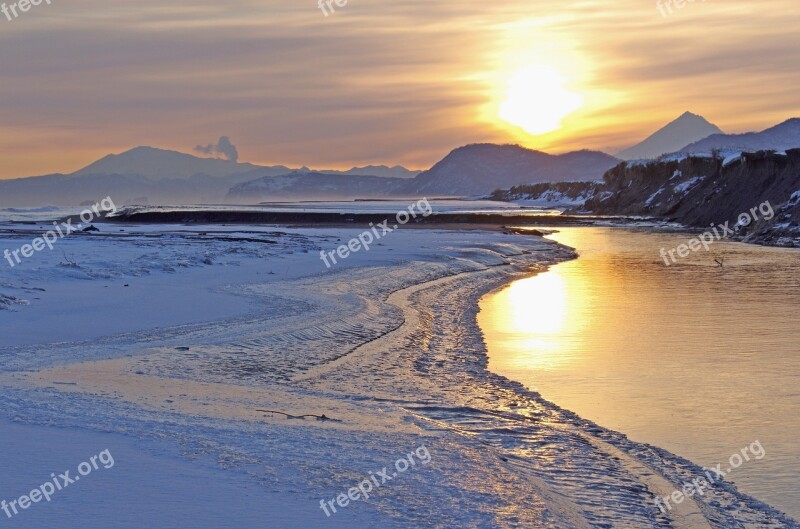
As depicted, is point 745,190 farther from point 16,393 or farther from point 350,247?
point 16,393

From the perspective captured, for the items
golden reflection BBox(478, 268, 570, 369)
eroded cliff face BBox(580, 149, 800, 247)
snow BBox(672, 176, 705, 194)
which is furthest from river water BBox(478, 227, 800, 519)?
snow BBox(672, 176, 705, 194)

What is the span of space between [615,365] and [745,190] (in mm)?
55421

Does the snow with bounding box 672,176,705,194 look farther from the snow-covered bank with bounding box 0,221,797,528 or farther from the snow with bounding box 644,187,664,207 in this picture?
the snow-covered bank with bounding box 0,221,797,528

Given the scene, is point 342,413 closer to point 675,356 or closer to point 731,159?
point 675,356

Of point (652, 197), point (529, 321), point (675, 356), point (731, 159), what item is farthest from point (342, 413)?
point (652, 197)

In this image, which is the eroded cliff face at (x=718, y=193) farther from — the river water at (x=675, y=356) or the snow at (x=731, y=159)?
the river water at (x=675, y=356)

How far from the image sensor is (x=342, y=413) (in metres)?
10.2

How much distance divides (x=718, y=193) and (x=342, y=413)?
2557 inches

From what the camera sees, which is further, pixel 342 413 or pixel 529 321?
pixel 529 321

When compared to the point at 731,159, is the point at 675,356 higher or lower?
lower

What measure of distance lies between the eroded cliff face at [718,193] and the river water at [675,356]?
2495 centimetres

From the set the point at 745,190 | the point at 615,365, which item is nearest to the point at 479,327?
the point at 615,365

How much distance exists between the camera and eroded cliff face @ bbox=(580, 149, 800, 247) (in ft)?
172

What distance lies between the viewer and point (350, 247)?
38.2 metres
